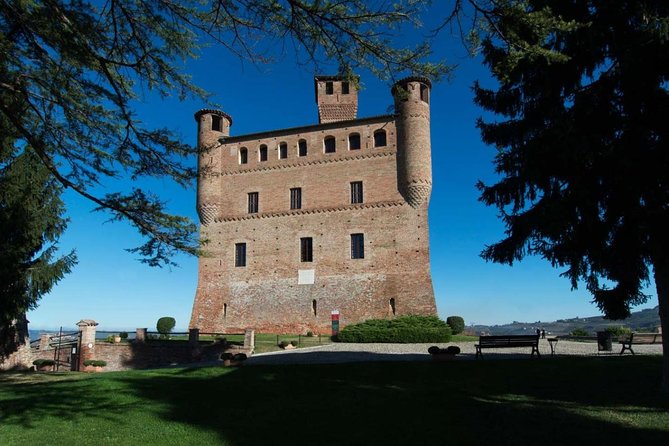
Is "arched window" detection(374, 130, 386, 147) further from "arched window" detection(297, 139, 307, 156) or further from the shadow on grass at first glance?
the shadow on grass

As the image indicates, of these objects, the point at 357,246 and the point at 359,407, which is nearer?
the point at 359,407

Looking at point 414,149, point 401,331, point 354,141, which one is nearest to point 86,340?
point 401,331

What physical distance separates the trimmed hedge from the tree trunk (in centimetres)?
1406

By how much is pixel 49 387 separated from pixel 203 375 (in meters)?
3.84

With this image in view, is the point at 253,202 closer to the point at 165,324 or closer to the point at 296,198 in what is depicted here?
the point at 296,198

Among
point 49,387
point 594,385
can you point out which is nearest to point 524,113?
point 594,385

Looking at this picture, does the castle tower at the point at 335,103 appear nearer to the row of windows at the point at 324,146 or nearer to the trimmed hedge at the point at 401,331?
the row of windows at the point at 324,146

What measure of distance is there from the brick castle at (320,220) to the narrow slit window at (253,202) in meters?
0.07

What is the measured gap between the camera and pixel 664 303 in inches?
365

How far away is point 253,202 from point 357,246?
8190 mm

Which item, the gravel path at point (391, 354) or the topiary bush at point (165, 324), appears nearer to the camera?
the gravel path at point (391, 354)

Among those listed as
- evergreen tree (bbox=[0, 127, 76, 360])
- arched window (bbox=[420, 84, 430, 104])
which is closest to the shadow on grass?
evergreen tree (bbox=[0, 127, 76, 360])

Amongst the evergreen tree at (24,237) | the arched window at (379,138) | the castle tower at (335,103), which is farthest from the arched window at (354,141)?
the evergreen tree at (24,237)

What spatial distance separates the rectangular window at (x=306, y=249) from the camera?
30562 mm
